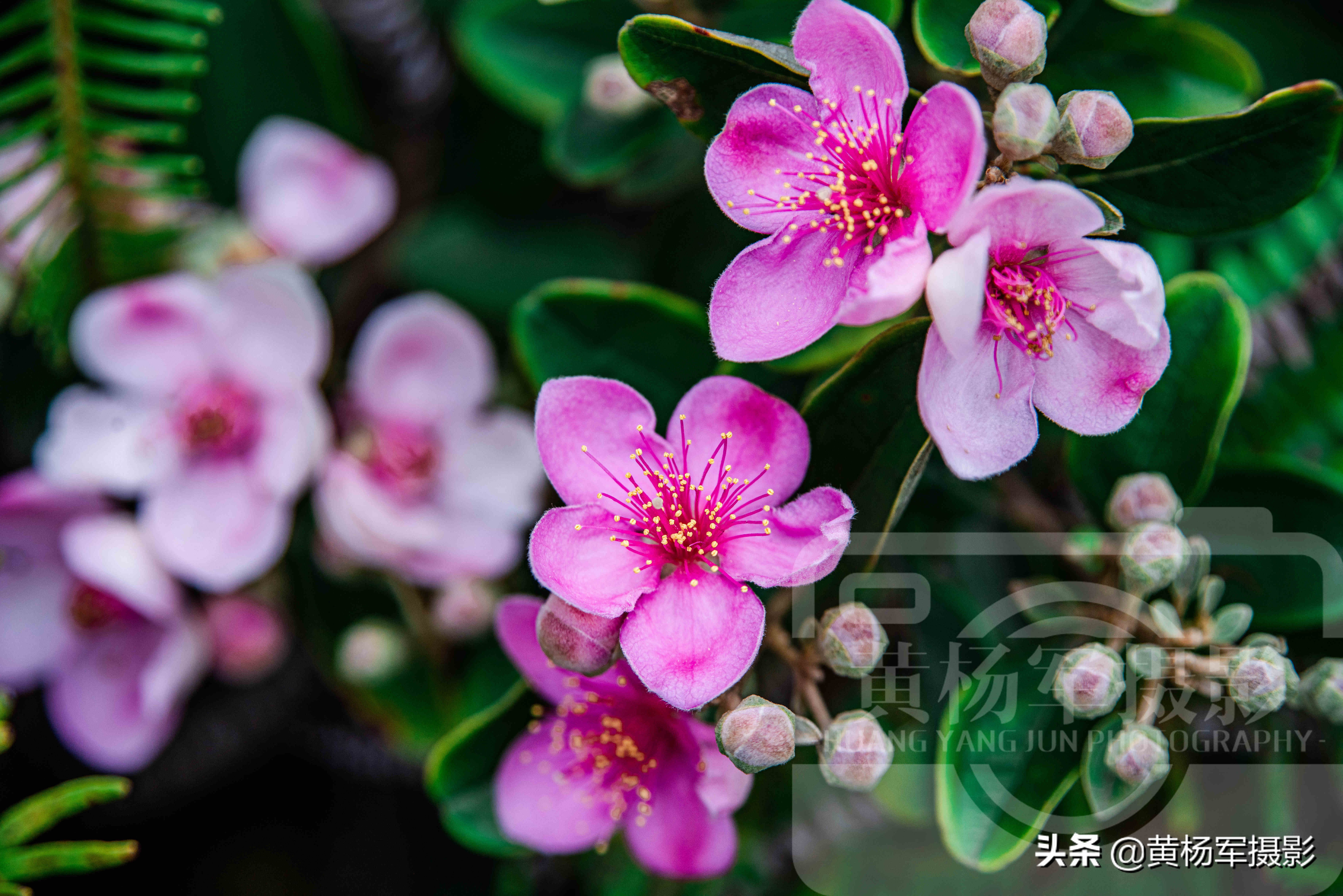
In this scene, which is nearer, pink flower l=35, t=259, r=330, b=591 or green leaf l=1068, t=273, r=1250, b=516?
green leaf l=1068, t=273, r=1250, b=516

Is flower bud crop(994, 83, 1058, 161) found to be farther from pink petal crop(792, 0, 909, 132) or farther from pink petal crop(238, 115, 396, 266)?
pink petal crop(238, 115, 396, 266)

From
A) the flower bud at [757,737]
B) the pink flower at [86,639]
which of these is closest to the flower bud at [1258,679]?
the flower bud at [757,737]

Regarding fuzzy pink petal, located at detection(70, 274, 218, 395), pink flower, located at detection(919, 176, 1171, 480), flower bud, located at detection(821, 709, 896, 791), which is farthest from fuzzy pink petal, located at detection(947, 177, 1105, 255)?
fuzzy pink petal, located at detection(70, 274, 218, 395)

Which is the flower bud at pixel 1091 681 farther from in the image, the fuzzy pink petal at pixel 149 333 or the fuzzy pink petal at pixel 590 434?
the fuzzy pink petal at pixel 149 333

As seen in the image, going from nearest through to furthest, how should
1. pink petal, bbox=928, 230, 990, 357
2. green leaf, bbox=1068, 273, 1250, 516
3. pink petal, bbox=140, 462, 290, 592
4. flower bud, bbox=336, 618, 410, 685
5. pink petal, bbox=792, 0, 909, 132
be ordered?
1. pink petal, bbox=928, 230, 990, 357
2. pink petal, bbox=792, 0, 909, 132
3. green leaf, bbox=1068, 273, 1250, 516
4. pink petal, bbox=140, 462, 290, 592
5. flower bud, bbox=336, 618, 410, 685

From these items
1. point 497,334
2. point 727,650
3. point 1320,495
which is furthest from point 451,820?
point 1320,495

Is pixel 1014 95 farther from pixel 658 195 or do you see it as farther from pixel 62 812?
pixel 62 812
